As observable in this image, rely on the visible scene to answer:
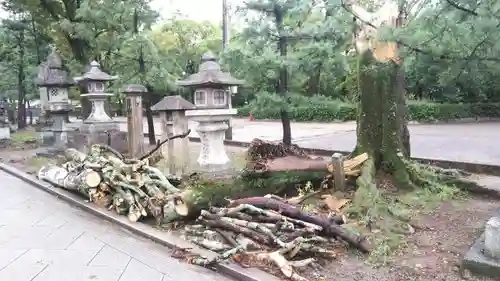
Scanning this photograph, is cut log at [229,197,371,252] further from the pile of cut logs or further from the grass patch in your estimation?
the pile of cut logs

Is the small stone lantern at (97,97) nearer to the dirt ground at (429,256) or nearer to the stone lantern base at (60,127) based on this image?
the stone lantern base at (60,127)

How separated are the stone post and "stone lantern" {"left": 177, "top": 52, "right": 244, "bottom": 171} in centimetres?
198

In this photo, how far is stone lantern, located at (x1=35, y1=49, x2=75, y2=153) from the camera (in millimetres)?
14148

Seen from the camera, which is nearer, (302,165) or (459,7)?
(459,7)

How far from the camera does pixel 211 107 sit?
9.15 metres

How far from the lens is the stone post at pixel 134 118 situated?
10.7m

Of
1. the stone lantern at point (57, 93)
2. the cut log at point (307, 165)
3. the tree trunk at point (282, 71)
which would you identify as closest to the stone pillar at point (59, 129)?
the stone lantern at point (57, 93)

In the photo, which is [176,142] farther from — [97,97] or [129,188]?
[97,97]

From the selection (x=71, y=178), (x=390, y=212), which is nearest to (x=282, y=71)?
(x=71, y=178)

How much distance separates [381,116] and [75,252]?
5.15 m

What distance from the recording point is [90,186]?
7.02m

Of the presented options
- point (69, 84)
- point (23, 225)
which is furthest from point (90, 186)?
point (69, 84)

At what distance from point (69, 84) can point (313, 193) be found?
11020mm

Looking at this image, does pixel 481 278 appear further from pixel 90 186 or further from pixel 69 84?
pixel 69 84
